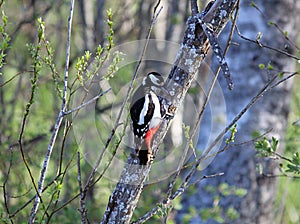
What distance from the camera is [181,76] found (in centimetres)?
214

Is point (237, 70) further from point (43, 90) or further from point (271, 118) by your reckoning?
point (43, 90)

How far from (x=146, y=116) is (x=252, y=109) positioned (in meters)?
2.05

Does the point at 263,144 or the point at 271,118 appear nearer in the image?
the point at 263,144

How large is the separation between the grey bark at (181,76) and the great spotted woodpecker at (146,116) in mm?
66

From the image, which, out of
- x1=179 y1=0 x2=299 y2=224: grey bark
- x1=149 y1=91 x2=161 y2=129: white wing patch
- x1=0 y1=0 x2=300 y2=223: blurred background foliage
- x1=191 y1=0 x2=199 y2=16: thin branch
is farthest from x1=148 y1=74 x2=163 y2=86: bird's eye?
x1=179 y1=0 x2=299 y2=224: grey bark

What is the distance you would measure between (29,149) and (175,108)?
2656 millimetres

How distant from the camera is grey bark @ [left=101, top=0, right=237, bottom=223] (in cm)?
213

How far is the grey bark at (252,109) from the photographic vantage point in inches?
170

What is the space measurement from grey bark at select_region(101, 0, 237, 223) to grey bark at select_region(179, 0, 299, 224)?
2.19m

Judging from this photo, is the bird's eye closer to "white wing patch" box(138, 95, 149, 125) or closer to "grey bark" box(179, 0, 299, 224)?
"white wing patch" box(138, 95, 149, 125)

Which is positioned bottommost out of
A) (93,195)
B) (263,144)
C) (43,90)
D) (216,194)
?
(263,144)

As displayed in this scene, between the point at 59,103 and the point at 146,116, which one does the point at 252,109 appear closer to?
the point at 59,103

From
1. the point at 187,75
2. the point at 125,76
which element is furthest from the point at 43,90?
the point at 187,75

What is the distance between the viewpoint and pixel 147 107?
8.14ft
